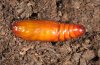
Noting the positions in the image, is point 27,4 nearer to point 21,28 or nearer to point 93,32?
point 21,28

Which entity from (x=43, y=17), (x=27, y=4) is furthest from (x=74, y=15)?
(x=27, y=4)

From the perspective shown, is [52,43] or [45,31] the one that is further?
[52,43]

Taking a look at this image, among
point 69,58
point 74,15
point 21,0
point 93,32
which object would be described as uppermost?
point 21,0

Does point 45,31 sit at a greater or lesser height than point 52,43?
greater
